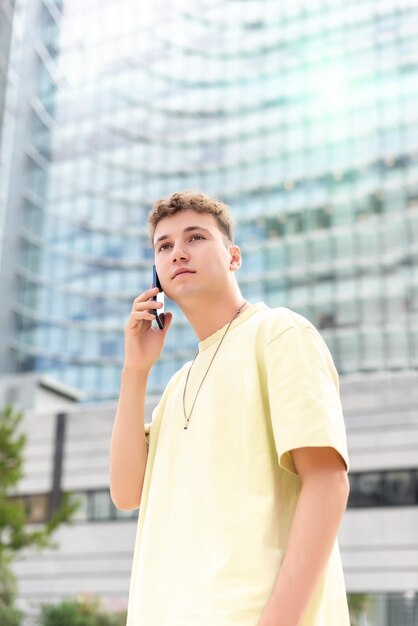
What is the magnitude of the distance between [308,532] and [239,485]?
15 cm

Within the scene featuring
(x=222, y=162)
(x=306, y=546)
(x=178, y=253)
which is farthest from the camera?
(x=222, y=162)

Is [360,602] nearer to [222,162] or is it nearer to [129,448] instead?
[129,448]

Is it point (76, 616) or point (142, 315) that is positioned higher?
point (142, 315)

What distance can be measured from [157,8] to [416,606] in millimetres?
43198

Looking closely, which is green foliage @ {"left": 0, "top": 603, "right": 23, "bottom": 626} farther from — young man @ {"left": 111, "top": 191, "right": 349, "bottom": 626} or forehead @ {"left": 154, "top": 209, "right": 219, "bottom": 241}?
forehead @ {"left": 154, "top": 209, "right": 219, "bottom": 241}

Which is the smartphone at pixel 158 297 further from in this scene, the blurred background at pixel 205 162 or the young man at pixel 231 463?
the blurred background at pixel 205 162

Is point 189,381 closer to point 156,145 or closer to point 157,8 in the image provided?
point 156,145

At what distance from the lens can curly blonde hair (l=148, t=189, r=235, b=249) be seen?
1.62 meters

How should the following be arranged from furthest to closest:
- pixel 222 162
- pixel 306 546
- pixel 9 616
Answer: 1. pixel 222 162
2. pixel 9 616
3. pixel 306 546

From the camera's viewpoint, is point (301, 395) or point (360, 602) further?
point (360, 602)

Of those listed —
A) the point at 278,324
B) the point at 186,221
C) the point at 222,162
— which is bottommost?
the point at 278,324

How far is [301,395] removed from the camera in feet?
4.38

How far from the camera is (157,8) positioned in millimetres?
52219

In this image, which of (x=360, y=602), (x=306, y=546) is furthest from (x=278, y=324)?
(x=360, y=602)
